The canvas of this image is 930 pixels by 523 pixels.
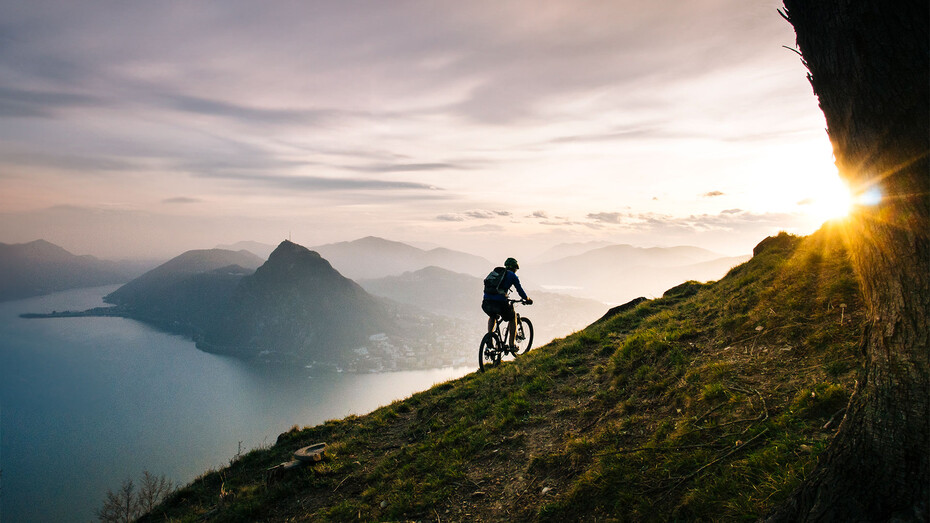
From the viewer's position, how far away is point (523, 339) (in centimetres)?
1515

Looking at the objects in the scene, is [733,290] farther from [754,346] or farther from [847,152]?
[847,152]

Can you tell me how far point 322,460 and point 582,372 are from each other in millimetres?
7336

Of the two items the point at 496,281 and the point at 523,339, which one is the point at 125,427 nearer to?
the point at 523,339

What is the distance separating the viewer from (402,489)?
7566mm

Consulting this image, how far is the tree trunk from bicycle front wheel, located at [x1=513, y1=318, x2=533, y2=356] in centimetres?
1167

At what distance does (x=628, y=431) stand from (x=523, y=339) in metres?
8.74

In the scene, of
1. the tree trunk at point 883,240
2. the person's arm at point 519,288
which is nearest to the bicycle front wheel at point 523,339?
the person's arm at point 519,288

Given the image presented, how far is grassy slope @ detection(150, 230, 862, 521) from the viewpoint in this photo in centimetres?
478

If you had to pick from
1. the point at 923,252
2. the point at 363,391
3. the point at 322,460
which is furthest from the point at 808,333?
the point at 363,391

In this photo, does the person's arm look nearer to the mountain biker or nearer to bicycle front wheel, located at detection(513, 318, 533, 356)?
the mountain biker

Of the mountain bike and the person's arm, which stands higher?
the person's arm

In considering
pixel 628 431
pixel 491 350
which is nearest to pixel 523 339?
pixel 491 350

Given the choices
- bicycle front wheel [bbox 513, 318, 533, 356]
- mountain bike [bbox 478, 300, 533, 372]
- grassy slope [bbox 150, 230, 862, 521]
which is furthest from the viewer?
bicycle front wheel [bbox 513, 318, 533, 356]

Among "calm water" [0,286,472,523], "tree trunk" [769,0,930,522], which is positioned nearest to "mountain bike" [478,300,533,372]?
"tree trunk" [769,0,930,522]
